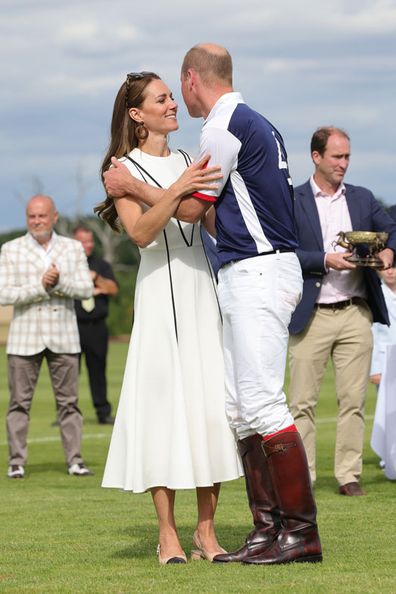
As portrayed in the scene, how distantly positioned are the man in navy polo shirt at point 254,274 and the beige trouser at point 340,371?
149 inches

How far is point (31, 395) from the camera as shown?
41.9ft

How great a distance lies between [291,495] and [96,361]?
1206cm

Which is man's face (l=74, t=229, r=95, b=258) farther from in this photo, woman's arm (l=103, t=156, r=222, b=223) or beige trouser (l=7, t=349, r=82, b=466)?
woman's arm (l=103, t=156, r=222, b=223)

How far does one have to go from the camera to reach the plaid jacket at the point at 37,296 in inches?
492

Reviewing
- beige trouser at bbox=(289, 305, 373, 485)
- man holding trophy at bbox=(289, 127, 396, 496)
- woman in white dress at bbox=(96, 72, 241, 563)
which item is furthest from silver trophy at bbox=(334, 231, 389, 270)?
woman in white dress at bbox=(96, 72, 241, 563)

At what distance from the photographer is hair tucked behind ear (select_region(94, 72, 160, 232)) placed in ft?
23.4

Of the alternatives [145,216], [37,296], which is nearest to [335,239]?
[37,296]

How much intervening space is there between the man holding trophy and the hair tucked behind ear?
3541mm

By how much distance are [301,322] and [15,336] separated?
3286 millimetres

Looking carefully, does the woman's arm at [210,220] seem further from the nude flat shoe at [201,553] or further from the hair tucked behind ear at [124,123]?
the nude flat shoe at [201,553]

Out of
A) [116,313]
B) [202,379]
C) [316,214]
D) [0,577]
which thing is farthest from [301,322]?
[116,313]

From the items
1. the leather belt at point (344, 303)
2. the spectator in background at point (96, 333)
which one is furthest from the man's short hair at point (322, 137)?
the spectator in background at point (96, 333)

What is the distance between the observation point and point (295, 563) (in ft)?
22.3

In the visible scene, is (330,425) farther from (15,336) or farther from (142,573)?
(142,573)
